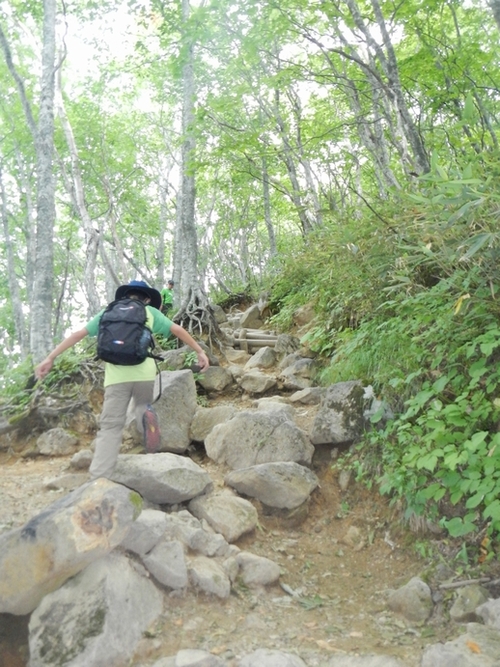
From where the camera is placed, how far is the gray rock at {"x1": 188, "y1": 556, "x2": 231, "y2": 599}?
3.42 metres

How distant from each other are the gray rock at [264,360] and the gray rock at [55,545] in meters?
5.73

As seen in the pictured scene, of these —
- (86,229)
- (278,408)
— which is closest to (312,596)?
(278,408)

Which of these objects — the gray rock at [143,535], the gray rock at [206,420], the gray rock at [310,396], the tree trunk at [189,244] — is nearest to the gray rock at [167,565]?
the gray rock at [143,535]

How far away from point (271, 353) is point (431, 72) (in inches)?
227

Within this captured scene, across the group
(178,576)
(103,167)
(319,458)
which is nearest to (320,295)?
(319,458)

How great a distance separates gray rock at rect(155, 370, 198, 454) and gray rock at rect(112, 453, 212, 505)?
1423 millimetres

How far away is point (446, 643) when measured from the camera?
9.13ft

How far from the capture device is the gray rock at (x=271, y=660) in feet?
8.89

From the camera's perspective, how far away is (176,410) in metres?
6.16

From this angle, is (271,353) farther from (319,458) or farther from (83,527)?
(83,527)

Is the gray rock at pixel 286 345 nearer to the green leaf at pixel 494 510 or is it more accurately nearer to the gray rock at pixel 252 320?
the gray rock at pixel 252 320

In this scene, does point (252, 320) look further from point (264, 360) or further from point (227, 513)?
point (227, 513)

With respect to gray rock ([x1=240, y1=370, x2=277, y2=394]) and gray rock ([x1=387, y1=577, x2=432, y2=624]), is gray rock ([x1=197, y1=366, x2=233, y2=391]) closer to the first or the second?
gray rock ([x1=240, y1=370, x2=277, y2=394])

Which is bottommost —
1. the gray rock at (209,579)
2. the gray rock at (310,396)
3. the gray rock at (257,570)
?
the gray rock at (257,570)
